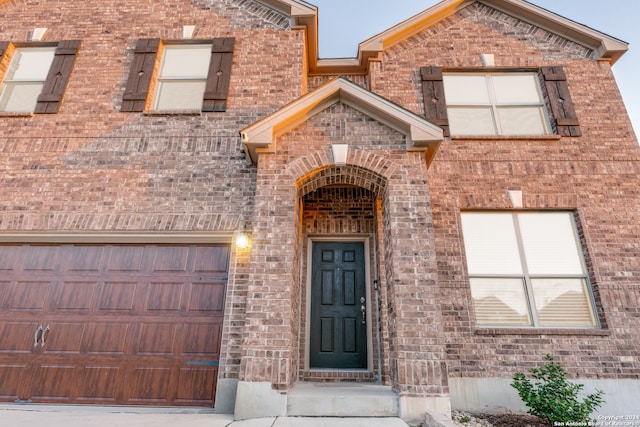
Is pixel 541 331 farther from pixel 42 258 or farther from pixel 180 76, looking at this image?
pixel 42 258

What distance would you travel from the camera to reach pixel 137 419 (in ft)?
14.0

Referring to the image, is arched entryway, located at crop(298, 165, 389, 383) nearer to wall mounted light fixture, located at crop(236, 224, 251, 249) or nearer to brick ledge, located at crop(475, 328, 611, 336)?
wall mounted light fixture, located at crop(236, 224, 251, 249)

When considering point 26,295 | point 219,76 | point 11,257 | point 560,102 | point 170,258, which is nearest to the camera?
point 26,295

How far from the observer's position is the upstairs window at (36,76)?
6.70 metres

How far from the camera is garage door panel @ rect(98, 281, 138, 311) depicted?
5473mm

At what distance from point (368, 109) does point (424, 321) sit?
10.1ft

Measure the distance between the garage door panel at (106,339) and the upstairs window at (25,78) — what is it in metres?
4.33

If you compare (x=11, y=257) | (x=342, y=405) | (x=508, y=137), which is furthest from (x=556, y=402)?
(x=11, y=257)

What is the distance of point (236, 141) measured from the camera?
6.21 meters

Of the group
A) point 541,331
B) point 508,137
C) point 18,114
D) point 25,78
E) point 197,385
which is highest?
point 25,78

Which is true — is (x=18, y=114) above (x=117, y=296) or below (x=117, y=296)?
above

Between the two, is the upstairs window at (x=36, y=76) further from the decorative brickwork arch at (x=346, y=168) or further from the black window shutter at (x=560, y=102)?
the black window shutter at (x=560, y=102)

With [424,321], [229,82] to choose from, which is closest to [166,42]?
[229,82]

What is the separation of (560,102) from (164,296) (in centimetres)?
769
